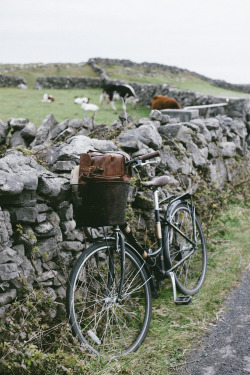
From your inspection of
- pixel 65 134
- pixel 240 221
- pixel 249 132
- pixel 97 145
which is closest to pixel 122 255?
pixel 97 145

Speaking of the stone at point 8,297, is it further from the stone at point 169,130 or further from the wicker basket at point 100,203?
the stone at point 169,130

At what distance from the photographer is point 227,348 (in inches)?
162

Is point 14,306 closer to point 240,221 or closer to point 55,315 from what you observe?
point 55,315

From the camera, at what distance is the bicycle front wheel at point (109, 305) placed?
3.76 m

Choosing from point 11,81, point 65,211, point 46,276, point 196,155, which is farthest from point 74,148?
point 11,81

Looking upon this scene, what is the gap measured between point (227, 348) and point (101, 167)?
6.57 ft

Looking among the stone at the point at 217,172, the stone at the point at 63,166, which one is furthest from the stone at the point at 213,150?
the stone at the point at 63,166

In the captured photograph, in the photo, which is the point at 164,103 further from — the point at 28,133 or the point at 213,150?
the point at 28,133

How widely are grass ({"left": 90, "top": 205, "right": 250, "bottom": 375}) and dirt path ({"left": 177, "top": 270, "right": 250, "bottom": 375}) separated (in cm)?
9

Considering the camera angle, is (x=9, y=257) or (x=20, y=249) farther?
(x=20, y=249)

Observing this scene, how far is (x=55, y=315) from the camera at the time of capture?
3980 mm

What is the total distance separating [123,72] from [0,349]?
112 feet

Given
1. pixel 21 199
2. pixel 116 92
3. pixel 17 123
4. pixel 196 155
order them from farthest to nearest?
1. pixel 116 92
2. pixel 196 155
3. pixel 17 123
4. pixel 21 199

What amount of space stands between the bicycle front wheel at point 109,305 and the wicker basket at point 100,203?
0.27 metres
